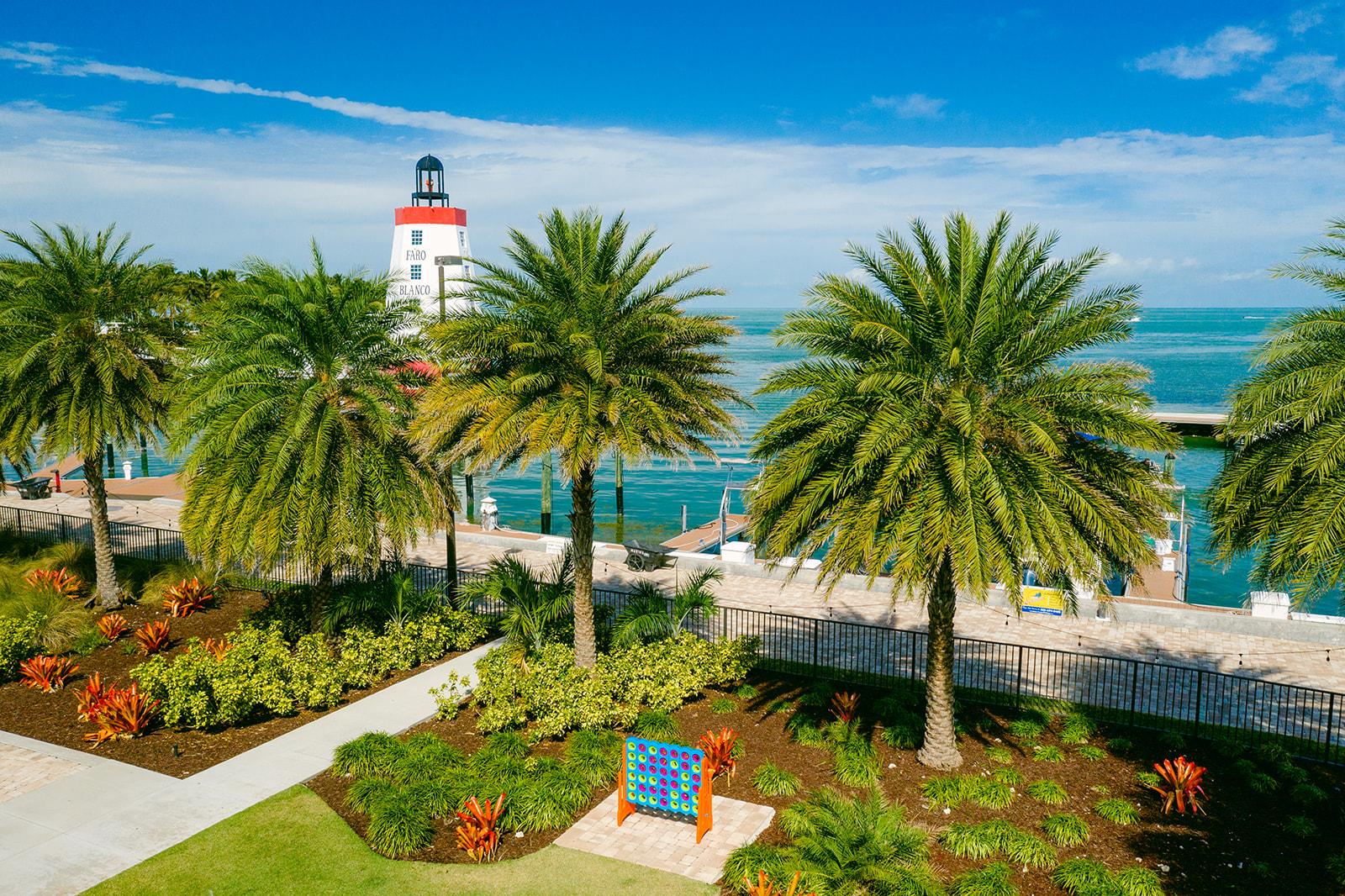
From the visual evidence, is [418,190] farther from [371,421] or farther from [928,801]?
[928,801]

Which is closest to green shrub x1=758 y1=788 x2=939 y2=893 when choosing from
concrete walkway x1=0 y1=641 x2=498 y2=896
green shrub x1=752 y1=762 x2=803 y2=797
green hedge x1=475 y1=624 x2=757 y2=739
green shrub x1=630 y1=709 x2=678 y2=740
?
green shrub x1=752 y1=762 x2=803 y2=797

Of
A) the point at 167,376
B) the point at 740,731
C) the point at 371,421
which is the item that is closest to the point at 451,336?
the point at 371,421

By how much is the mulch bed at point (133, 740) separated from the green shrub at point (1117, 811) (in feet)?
36.9

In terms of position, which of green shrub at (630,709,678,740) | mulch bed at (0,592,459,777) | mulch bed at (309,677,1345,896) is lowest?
mulch bed at (0,592,459,777)

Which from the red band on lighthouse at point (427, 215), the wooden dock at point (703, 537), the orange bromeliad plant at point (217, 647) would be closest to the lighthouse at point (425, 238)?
the red band on lighthouse at point (427, 215)

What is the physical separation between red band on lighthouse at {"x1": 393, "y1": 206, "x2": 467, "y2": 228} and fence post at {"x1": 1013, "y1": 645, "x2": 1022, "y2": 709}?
2044 inches

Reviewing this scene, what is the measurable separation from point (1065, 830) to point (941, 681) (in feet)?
7.71

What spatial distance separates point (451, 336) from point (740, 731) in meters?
7.51

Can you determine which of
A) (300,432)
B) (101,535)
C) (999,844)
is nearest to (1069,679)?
(999,844)

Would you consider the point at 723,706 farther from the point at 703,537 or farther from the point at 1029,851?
the point at 703,537

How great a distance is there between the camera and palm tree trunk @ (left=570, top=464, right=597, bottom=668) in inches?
615

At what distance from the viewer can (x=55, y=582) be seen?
20.6 m

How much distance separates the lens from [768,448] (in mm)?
12859

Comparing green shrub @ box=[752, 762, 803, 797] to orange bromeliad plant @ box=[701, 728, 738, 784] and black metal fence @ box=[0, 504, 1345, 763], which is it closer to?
orange bromeliad plant @ box=[701, 728, 738, 784]
